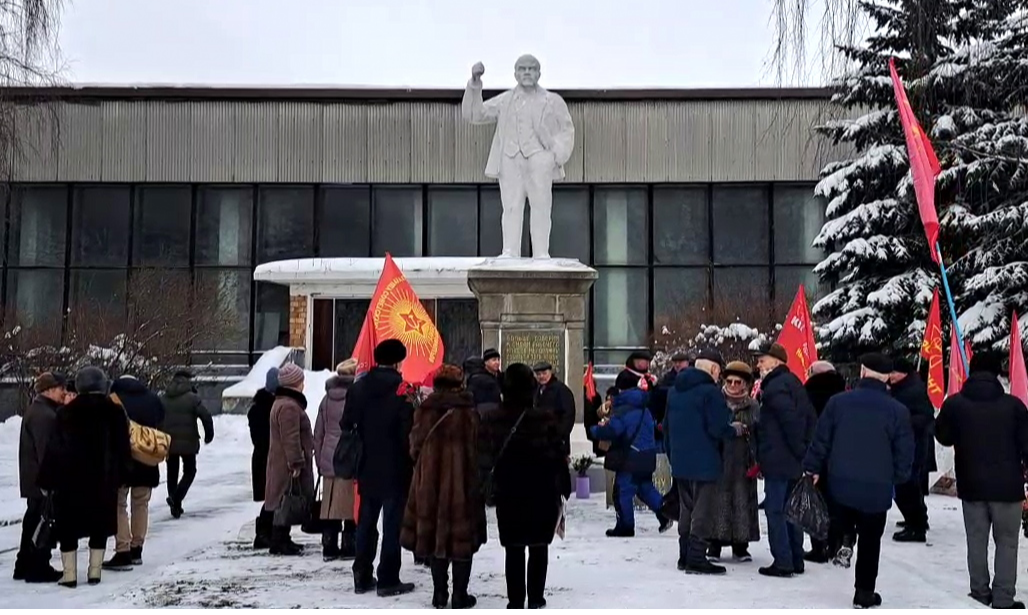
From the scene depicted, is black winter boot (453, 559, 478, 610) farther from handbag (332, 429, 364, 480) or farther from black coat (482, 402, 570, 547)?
handbag (332, 429, 364, 480)

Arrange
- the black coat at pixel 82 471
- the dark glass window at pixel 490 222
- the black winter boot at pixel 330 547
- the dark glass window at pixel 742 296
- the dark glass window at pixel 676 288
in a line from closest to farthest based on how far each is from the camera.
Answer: the black coat at pixel 82 471, the black winter boot at pixel 330 547, the dark glass window at pixel 742 296, the dark glass window at pixel 676 288, the dark glass window at pixel 490 222

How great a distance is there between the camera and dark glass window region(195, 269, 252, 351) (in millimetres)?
32844

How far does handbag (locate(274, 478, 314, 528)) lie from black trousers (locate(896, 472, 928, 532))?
5.55 metres

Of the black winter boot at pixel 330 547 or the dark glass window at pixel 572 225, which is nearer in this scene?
the black winter boot at pixel 330 547

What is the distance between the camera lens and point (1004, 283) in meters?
16.4

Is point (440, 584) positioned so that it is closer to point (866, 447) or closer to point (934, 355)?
point (866, 447)

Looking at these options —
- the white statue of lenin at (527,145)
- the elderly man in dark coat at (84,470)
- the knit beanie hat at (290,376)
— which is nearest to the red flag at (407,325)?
the knit beanie hat at (290,376)

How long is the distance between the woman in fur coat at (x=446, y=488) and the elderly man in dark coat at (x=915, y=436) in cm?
485

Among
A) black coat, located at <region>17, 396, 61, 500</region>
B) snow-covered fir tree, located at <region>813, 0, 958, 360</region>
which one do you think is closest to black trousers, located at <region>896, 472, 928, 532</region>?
black coat, located at <region>17, 396, 61, 500</region>

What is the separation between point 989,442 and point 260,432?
646cm

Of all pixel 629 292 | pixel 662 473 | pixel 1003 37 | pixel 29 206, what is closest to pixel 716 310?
pixel 629 292

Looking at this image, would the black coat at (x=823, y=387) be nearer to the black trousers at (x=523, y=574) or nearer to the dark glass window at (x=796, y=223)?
the black trousers at (x=523, y=574)

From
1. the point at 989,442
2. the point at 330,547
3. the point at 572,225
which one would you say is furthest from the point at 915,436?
the point at 572,225

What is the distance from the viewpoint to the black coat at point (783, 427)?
27.2ft
